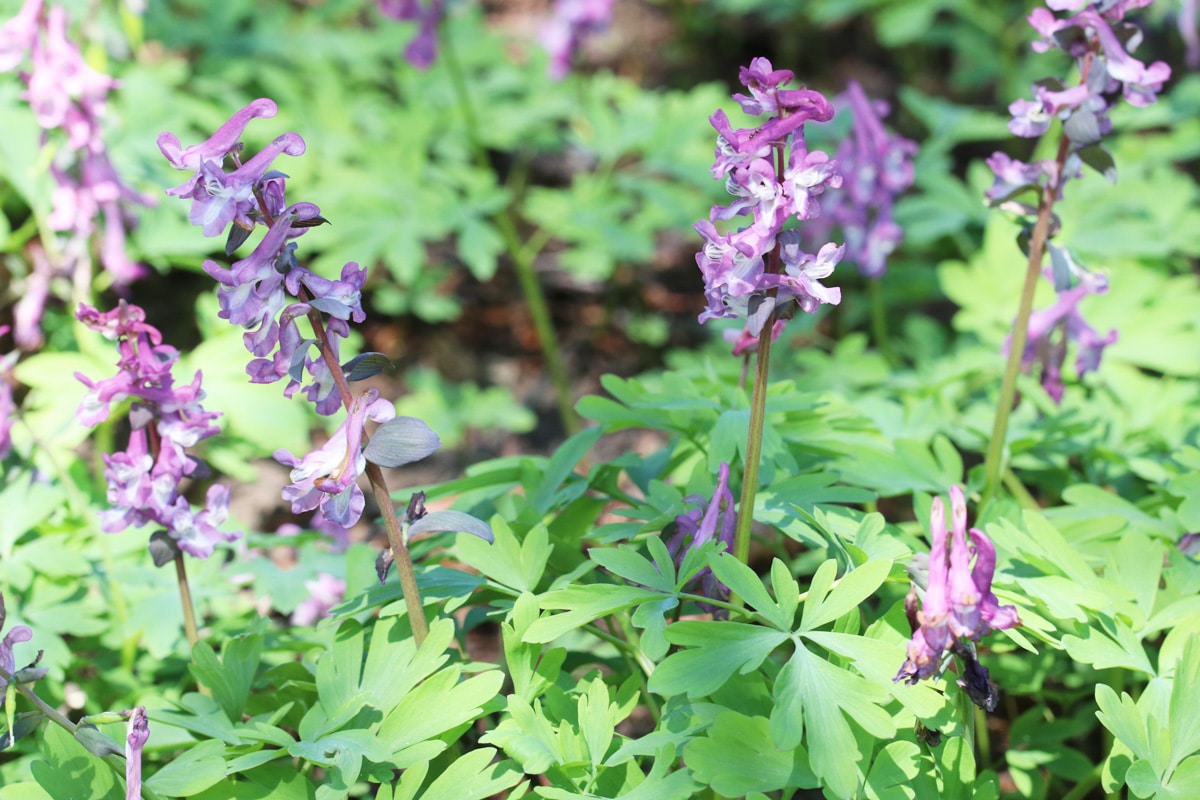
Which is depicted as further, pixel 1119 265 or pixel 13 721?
pixel 1119 265

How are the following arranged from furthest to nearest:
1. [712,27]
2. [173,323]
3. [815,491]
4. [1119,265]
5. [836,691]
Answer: [712,27] → [173,323] → [1119,265] → [815,491] → [836,691]

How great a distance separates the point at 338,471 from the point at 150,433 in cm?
61

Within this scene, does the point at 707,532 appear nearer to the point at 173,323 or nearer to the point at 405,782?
the point at 405,782

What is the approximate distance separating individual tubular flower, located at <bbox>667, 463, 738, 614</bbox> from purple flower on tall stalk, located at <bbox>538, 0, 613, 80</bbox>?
339 cm

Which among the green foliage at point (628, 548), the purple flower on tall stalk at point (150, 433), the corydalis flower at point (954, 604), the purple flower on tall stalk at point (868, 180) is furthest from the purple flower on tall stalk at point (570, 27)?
the corydalis flower at point (954, 604)

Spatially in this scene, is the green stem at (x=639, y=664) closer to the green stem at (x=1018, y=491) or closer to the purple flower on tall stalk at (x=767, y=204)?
the purple flower on tall stalk at (x=767, y=204)

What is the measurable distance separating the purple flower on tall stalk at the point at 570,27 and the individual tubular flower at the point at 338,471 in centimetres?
354

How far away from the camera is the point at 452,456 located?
4.52 meters

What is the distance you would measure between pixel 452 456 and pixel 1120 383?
9.27 ft

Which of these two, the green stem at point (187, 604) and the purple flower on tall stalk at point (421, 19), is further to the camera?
the purple flower on tall stalk at point (421, 19)

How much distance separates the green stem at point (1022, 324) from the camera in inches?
76.1

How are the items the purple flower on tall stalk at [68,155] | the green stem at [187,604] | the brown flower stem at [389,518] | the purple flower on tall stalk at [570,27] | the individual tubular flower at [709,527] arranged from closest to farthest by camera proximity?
1. the brown flower stem at [389,518]
2. the individual tubular flower at [709,527]
3. the green stem at [187,604]
4. the purple flower on tall stalk at [68,155]
5. the purple flower on tall stalk at [570,27]

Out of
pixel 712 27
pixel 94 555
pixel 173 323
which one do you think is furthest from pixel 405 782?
pixel 712 27

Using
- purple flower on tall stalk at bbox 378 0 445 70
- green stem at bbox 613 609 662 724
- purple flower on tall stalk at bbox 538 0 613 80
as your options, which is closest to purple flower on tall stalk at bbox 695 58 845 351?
green stem at bbox 613 609 662 724
